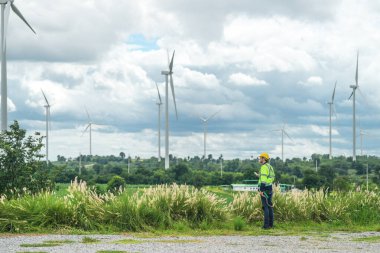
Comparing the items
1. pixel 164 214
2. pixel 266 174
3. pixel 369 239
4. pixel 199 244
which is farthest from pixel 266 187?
pixel 199 244

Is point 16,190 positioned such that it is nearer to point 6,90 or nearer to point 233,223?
point 233,223

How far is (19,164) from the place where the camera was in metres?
28.1

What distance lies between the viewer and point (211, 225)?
2336 cm

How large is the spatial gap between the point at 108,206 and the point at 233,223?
418 cm

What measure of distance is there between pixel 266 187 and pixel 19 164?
10250 millimetres

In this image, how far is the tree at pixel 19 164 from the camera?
27594mm

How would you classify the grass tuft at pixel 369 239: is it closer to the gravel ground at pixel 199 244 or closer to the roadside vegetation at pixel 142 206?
the gravel ground at pixel 199 244

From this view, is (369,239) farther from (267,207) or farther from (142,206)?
(142,206)

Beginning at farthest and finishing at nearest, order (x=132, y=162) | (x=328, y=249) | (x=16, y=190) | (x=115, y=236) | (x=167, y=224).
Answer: (x=132, y=162) < (x=16, y=190) < (x=167, y=224) < (x=115, y=236) < (x=328, y=249)

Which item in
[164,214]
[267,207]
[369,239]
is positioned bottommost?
[369,239]

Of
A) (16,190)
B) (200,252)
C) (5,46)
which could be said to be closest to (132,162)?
(5,46)

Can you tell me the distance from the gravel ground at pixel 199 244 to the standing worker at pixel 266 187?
2.25 m

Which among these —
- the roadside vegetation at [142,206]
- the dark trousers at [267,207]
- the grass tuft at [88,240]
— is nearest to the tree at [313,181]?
the roadside vegetation at [142,206]

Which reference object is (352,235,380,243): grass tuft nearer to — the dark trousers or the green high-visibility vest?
the dark trousers
